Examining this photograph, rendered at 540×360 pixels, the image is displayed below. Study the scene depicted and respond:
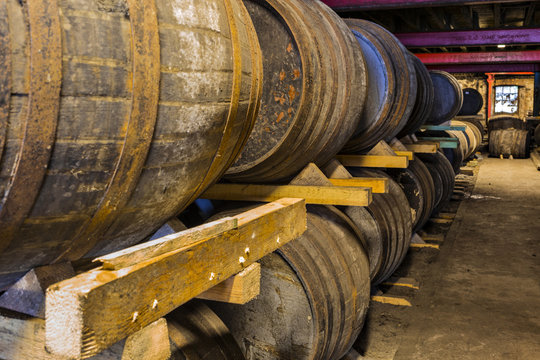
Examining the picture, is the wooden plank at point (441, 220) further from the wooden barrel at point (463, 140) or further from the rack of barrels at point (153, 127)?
the rack of barrels at point (153, 127)

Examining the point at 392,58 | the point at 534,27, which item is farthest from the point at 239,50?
the point at 534,27

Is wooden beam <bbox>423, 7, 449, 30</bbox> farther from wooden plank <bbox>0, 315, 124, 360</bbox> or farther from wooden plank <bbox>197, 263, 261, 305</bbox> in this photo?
wooden plank <bbox>0, 315, 124, 360</bbox>

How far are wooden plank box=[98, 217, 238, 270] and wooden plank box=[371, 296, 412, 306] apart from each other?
282 centimetres

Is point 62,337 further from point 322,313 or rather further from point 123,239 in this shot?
point 322,313

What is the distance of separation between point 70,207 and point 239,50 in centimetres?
53

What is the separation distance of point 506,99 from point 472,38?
1351cm

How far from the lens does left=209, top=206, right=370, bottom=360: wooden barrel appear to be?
2285 millimetres

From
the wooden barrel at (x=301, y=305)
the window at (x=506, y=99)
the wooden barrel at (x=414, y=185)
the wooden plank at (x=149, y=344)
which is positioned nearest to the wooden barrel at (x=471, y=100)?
the window at (x=506, y=99)

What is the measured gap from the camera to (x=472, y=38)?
9.83m

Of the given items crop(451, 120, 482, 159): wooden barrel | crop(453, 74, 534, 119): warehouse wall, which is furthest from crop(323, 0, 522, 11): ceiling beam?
crop(453, 74, 534, 119): warehouse wall

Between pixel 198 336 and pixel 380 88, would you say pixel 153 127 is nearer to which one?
pixel 198 336

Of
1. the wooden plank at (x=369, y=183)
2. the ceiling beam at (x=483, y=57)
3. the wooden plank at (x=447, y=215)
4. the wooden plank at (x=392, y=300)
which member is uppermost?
the ceiling beam at (x=483, y=57)

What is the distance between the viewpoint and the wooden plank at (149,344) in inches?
48.0

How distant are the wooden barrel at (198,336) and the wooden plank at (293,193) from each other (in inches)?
28.1
